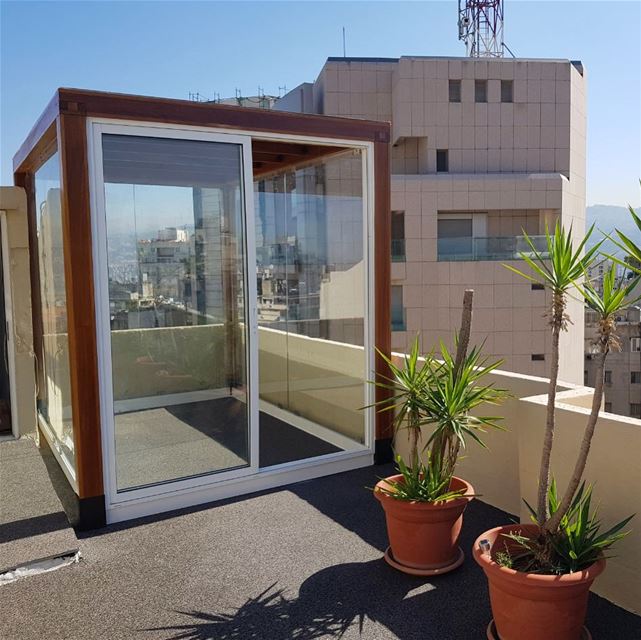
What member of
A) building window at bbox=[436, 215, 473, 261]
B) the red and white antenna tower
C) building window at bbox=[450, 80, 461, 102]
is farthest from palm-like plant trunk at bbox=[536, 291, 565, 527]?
the red and white antenna tower

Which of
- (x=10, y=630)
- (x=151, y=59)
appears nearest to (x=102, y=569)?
Result: (x=10, y=630)

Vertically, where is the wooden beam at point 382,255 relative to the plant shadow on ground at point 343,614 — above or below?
above

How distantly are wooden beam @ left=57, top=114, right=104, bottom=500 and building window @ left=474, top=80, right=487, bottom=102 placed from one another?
75.6 feet

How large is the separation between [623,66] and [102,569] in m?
14.4

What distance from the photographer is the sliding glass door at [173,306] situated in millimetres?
3740

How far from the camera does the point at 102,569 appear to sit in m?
3.19

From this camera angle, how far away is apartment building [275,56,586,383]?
22766mm

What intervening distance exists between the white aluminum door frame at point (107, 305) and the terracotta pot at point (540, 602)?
2.09 meters

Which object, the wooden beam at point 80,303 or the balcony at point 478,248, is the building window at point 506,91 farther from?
the wooden beam at point 80,303

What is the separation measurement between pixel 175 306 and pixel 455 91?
73.9ft

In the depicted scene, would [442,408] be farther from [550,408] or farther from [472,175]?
[472,175]

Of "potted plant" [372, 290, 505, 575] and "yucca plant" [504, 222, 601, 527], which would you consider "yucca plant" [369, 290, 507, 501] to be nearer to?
"potted plant" [372, 290, 505, 575]

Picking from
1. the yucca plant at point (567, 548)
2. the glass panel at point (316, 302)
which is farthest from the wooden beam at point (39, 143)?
the yucca plant at point (567, 548)

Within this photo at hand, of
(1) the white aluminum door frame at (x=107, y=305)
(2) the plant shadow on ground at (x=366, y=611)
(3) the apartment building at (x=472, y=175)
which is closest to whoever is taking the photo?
(2) the plant shadow on ground at (x=366, y=611)
